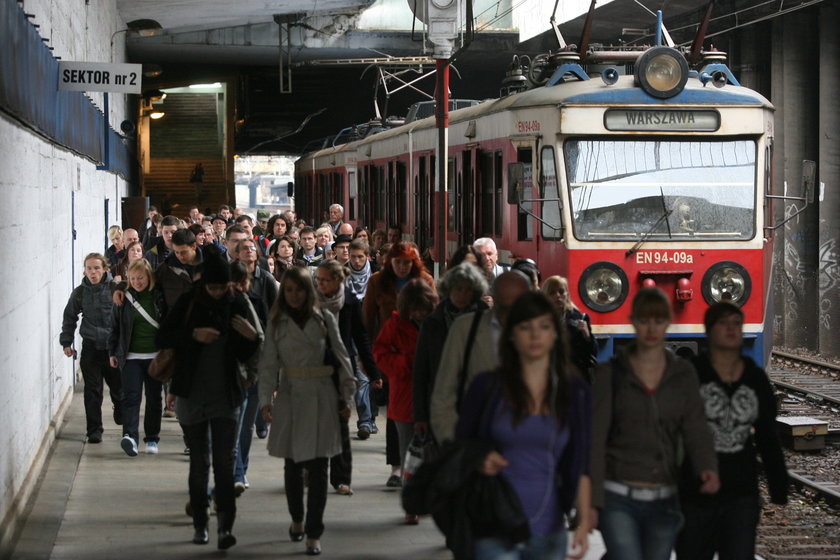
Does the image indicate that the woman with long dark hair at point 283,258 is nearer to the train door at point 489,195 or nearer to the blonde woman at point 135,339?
the blonde woman at point 135,339

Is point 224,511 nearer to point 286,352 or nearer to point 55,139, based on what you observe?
point 286,352

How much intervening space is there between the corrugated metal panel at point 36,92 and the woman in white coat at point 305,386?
6.48ft

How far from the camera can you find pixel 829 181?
20.8 m

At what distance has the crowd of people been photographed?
514cm

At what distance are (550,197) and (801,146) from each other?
36.4 feet

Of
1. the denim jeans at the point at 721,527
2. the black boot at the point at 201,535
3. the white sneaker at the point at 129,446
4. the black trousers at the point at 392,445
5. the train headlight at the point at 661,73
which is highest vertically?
the train headlight at the point at 661,73

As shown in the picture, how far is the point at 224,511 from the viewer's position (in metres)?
8.05

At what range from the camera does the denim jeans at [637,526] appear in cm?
563

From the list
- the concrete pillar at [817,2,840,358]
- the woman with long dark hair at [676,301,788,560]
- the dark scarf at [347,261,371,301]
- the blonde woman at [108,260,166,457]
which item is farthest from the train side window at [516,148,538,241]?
the concrete pillar at [817,2,840,358]

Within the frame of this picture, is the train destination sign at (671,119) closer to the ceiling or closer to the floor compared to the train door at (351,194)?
closer to the ceiling

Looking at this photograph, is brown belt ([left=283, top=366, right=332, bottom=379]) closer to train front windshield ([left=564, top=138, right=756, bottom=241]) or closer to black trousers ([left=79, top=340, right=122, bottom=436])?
black trousers ([left=79, top=340, right=122, bottom=436])

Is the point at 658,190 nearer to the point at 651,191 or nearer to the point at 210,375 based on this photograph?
the point at 651,191

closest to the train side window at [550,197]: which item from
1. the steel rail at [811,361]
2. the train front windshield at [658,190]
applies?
the train front windshield at [658,190]

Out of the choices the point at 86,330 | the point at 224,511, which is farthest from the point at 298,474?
the point at 86,330
